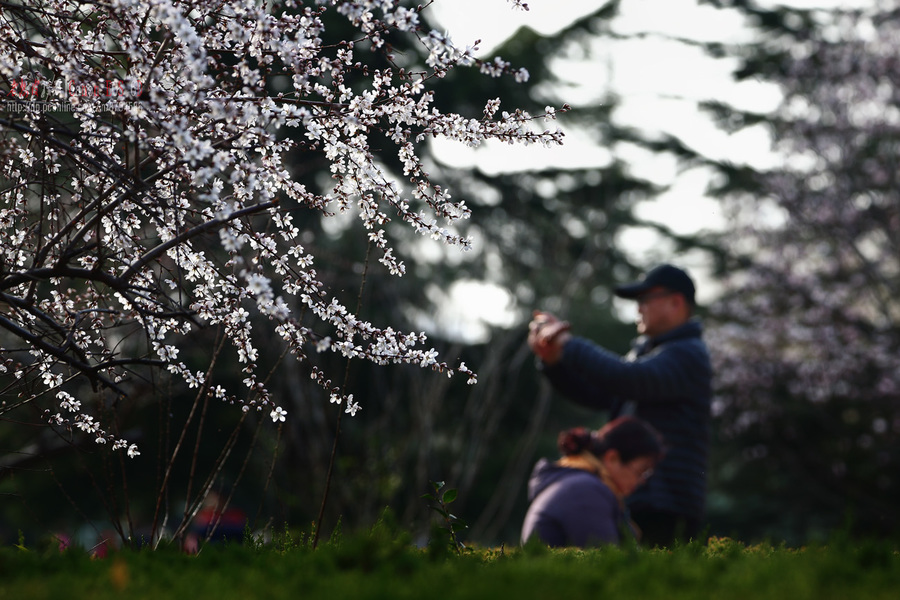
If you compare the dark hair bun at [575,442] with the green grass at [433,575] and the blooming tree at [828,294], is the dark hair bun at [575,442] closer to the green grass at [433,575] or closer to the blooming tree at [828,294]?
the green grass at [433,575]

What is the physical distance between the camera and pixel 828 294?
14.0m

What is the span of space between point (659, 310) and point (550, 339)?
962 millimetres

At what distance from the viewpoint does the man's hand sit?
5.00m

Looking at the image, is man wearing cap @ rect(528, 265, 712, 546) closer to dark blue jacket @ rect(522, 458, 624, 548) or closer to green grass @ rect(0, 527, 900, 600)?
dark blue jacket @ rect(522, 458, 624, 548)

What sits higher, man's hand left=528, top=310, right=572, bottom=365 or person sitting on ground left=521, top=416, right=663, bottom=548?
man's hand left=528, top=310, right=572, bottom=365

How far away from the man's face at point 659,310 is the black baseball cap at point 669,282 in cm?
4

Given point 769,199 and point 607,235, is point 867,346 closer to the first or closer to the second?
point 769,199

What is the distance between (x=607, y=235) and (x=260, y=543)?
33.8ft

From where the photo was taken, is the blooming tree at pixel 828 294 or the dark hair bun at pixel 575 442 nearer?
the dark hair bun at pixel 575 442

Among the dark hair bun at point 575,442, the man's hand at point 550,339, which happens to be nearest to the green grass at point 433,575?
the dark hair bun at point 575,442

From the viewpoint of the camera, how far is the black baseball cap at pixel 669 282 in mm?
5465

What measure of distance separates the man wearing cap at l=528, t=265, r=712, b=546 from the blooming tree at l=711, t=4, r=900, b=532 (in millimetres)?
9466

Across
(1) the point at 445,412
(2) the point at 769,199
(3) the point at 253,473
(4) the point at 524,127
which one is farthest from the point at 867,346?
(4) the point at 524,127

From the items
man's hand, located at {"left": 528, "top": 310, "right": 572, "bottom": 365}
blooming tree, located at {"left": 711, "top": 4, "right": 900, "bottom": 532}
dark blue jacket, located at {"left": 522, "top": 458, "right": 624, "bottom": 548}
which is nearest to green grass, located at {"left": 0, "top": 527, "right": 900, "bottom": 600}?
dark blue jacket, located at {"left": 522, "top": 458, "right": 624, "bottom": 548}
